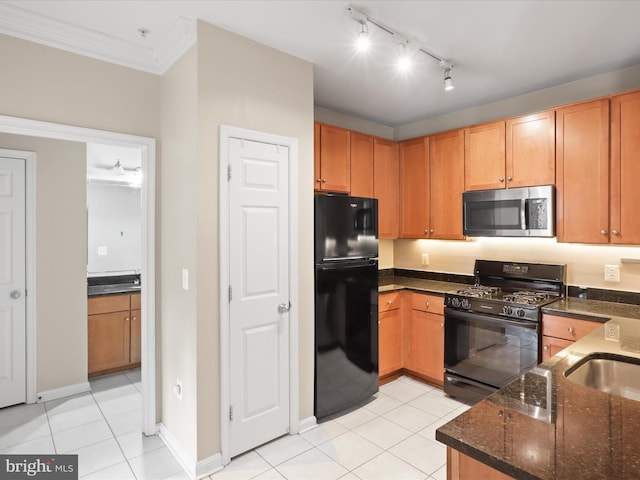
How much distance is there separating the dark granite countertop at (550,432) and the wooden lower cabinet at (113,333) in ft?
12.6

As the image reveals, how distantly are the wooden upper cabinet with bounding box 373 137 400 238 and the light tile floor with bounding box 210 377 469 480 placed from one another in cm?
173

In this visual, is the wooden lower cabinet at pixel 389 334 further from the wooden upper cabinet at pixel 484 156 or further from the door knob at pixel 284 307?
the wooden upper cabinet at pixel 484 156

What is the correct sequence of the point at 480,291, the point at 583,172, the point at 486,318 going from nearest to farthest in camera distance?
1. the point at 583,172
2. the point at 486,318
3. the point at 480,291

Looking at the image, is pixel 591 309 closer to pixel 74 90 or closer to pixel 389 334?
pixel 389 334

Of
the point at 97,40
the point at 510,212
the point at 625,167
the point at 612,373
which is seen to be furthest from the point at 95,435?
the point at 625,167

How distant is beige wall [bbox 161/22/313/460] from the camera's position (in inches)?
88.2

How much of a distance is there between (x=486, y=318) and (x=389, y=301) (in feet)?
2.87

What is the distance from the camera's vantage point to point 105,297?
12.7ft

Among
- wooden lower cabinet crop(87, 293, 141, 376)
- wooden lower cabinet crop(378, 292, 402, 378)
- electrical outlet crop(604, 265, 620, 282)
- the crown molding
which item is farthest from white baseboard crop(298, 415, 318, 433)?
the crown molding

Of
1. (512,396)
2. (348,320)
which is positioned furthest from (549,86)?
(512,396)

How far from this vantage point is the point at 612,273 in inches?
115

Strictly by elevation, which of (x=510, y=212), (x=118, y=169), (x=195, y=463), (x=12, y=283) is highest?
(x=118, y=169)

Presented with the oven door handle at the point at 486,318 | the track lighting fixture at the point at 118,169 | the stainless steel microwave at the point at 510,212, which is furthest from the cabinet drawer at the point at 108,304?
the stainless steel microwave at the point at 510,212

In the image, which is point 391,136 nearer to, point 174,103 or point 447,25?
point 447,25
